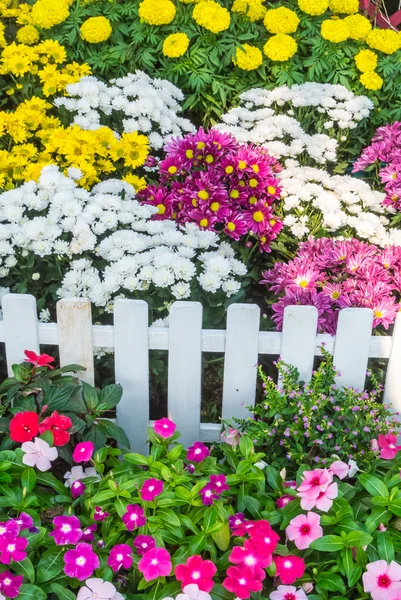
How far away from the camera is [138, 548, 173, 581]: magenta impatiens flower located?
1.52 m

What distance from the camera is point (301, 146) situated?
10.4 ft

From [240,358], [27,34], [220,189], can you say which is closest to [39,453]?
[240,358]

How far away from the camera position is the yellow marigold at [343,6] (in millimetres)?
3826

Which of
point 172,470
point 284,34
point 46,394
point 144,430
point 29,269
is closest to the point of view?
point 172,470

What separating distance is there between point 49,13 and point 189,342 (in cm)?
234

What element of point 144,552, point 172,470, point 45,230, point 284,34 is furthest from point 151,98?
point 144,552

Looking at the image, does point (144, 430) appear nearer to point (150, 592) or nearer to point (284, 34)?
point (150, 592)

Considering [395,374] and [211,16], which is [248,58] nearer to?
[211,16]

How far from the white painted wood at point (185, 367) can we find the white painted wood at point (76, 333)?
0.26 meters

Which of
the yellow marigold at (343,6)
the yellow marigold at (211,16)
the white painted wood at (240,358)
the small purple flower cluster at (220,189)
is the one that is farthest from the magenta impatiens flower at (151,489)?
the yellow marigold at (343,6)

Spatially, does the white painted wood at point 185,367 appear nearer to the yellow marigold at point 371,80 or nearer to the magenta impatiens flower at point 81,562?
the magenta impatiens flower at point 81,562

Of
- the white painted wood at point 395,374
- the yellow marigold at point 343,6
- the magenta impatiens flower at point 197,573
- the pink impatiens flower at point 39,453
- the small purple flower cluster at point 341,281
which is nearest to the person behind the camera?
the magenta impatiens flower at point 197,573

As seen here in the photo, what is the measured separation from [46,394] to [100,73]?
2309 millimetres

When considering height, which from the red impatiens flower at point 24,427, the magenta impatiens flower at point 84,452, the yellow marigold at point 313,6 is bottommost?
the magenta impatiens flower at point 84,452
